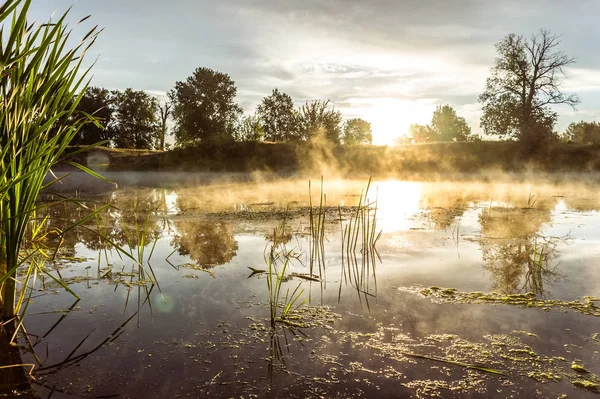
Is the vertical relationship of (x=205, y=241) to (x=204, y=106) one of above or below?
below

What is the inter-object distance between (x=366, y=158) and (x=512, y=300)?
80.9 feet

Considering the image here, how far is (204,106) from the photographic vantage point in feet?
143

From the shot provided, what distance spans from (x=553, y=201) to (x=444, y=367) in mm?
11985

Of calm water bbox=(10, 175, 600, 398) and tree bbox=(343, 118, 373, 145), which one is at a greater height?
tree bbox=(343, 118, 373, 145)

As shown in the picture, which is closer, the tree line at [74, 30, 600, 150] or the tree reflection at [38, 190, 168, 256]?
the tree reflection at [38, 190, 168, 256]

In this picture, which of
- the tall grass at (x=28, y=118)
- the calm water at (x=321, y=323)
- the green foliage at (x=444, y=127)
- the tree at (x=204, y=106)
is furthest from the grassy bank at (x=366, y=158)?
the green foliage at (x=444, y=127)

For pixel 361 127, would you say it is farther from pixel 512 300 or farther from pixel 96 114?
pixel 512 300

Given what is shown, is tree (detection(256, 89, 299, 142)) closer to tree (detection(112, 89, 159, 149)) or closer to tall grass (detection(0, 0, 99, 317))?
tree (detection(112, 89, 159, 149))

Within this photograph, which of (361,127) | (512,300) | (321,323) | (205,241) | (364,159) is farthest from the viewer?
(361,127)

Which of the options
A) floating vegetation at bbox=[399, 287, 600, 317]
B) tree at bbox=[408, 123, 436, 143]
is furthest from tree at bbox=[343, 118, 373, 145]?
floating vegetation at bbox=[399, 287, 600, 317]

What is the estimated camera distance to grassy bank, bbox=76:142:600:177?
86.3ft

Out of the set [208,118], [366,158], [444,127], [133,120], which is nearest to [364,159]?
[366,158]

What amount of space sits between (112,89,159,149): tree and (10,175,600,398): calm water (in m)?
52.3

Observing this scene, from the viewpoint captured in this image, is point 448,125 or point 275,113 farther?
point 448,125
